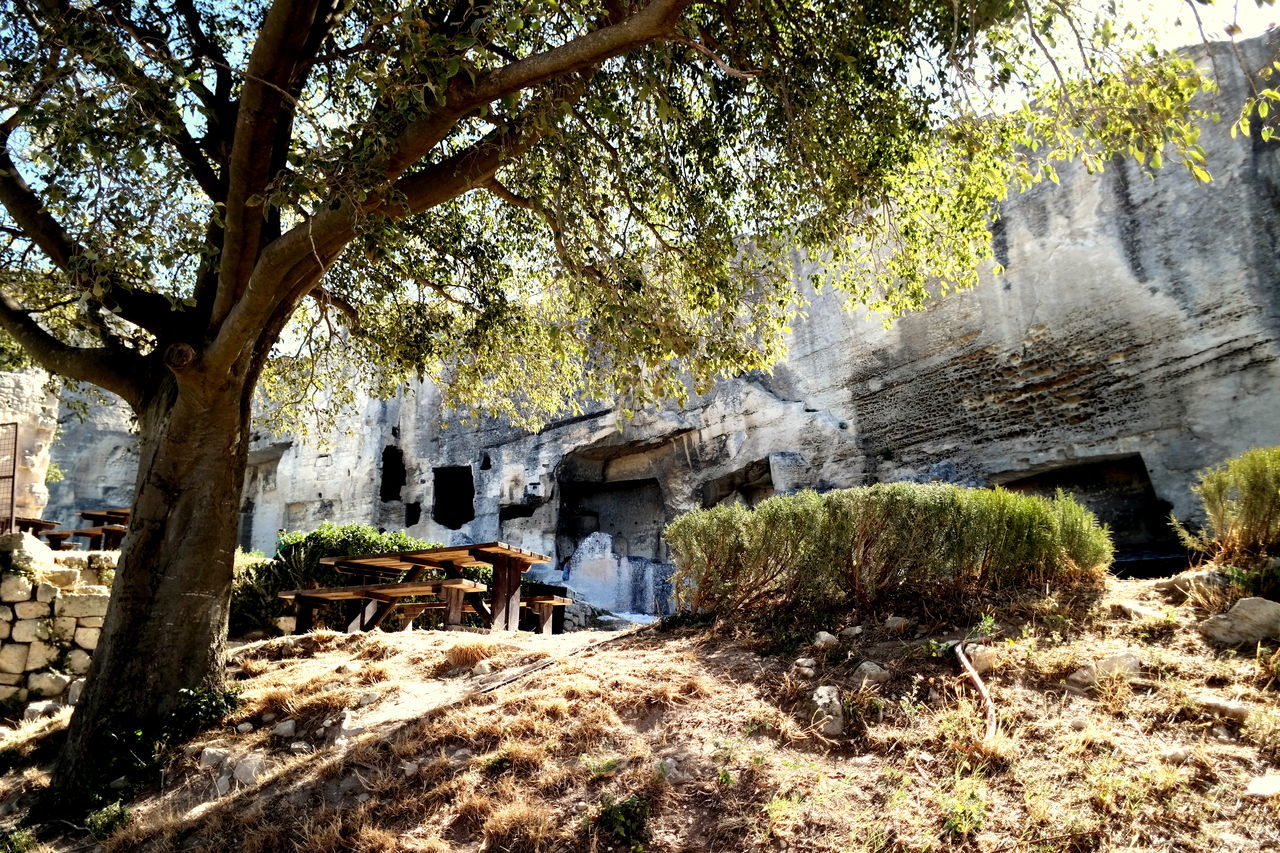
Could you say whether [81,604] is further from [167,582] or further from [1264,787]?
[1264,787]

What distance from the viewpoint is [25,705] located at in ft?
24.0

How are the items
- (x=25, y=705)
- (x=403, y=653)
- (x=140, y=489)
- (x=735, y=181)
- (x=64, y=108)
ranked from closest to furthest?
(x=64, y=108), (x=140, y=489), (x=403, y=653), (x=25, y=705), (x=735, y=181)

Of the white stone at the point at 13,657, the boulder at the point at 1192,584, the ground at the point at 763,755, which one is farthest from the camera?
the white stone at the point at 13,657

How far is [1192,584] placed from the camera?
5191 mm

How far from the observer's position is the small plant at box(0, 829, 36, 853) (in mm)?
4430

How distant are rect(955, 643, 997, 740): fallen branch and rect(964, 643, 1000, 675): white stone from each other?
35 mm

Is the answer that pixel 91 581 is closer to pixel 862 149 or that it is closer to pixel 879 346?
pixel 862 149

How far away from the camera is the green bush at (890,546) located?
5.79 meters

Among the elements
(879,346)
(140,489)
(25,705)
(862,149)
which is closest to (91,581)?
(25,705)

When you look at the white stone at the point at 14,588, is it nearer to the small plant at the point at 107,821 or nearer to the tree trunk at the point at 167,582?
the tree trunk at the point at 167,582

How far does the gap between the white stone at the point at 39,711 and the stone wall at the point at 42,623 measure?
0.18m

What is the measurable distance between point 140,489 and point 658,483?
18.4 m

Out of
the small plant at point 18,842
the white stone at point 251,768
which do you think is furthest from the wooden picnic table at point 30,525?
the white stone at point 251,768

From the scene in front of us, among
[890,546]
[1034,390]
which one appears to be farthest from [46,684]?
[1034,390]
